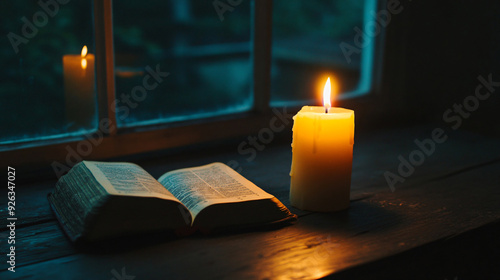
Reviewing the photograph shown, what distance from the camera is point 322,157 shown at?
0.88 meters

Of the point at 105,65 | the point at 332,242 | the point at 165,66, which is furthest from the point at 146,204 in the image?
the point at 165,66

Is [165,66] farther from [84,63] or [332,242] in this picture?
[332,242]

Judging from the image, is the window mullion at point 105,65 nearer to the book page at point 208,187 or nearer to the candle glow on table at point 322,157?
the book page at point 208,187

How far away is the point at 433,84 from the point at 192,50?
767 millimetres

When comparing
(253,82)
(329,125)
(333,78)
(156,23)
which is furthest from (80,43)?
(333,78)

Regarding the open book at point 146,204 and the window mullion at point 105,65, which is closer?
the open book at point 146,204

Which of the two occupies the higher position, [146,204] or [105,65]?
[105,65]

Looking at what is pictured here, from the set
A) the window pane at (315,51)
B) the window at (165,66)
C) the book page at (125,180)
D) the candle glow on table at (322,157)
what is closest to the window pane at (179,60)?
the window at (165,66)

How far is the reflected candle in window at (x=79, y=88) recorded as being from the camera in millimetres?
1107

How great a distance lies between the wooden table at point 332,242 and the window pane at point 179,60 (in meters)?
0.16

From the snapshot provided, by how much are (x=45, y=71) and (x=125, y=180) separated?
0.39 meters

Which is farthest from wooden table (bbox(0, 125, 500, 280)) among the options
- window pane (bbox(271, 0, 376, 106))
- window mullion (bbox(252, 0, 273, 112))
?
window pane (bbox(271, 0, 376, 106))

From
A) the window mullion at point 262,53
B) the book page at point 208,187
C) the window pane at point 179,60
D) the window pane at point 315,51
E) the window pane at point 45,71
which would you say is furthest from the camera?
the window pane at point 315,51

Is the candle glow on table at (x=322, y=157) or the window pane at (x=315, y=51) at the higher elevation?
the window pane at (x=315, y=51)
